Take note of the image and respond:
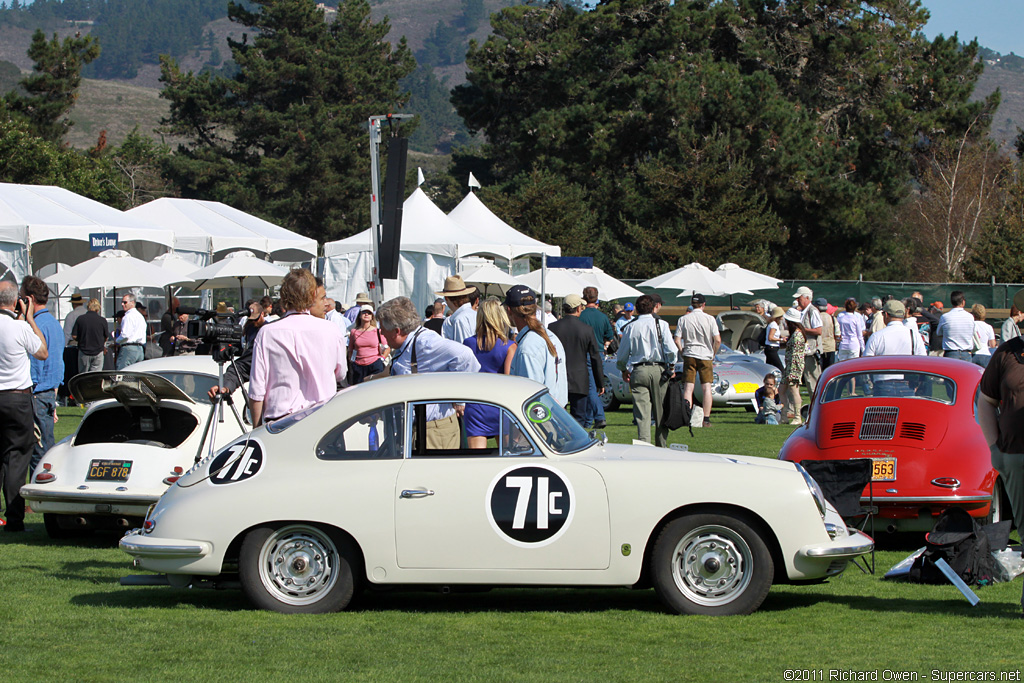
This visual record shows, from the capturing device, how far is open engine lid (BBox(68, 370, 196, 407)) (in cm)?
866

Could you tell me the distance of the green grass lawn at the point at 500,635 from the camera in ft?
17.5

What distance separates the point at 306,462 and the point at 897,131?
52.2 meters

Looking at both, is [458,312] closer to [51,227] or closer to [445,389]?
[445,389]

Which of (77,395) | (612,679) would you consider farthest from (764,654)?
(77,395)

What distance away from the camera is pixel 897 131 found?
54000 mm

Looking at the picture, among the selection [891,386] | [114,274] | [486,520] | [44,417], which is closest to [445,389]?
[486,520]

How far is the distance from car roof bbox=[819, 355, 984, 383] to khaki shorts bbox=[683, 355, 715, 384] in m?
7.07

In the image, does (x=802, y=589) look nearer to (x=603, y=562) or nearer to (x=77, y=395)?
(x=603, y=562)

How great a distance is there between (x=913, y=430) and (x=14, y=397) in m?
6.89

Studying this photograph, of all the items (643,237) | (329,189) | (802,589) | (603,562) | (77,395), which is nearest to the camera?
(603,562)

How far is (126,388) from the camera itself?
8711 mm

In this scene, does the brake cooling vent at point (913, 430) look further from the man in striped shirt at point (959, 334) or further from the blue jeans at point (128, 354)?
the blue jeans at point (128, 354)

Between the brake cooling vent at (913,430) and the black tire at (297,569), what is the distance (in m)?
4.38

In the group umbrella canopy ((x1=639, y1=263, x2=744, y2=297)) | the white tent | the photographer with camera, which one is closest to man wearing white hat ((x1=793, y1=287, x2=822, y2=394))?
the white tent
